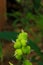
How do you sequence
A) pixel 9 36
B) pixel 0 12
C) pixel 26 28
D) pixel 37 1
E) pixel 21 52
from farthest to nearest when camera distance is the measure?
1. pixel 0 12
2. pixel 26 28
3. pixel 37 1
4. pixel 9 36
5. pixel 21 52

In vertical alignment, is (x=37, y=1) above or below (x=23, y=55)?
above

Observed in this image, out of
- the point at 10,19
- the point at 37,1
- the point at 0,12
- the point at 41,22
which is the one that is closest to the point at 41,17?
the point at 41,22

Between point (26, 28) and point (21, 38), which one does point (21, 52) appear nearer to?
point (21, 38)

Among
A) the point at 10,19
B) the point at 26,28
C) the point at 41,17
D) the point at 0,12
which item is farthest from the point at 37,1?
the point at 10,19

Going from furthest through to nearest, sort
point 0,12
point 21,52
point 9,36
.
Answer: point 0,12 < point 9,36 < point 21,52

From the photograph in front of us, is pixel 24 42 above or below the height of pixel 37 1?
below

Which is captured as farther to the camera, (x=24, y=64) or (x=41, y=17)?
(x=41, y=17)

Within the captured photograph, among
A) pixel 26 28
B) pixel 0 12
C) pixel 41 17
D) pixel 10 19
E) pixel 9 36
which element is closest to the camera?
→ pixel 9 36

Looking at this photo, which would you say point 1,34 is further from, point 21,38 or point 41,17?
point 41,17

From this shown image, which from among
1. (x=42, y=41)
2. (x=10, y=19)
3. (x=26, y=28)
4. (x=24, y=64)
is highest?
(x=10, y=19)
